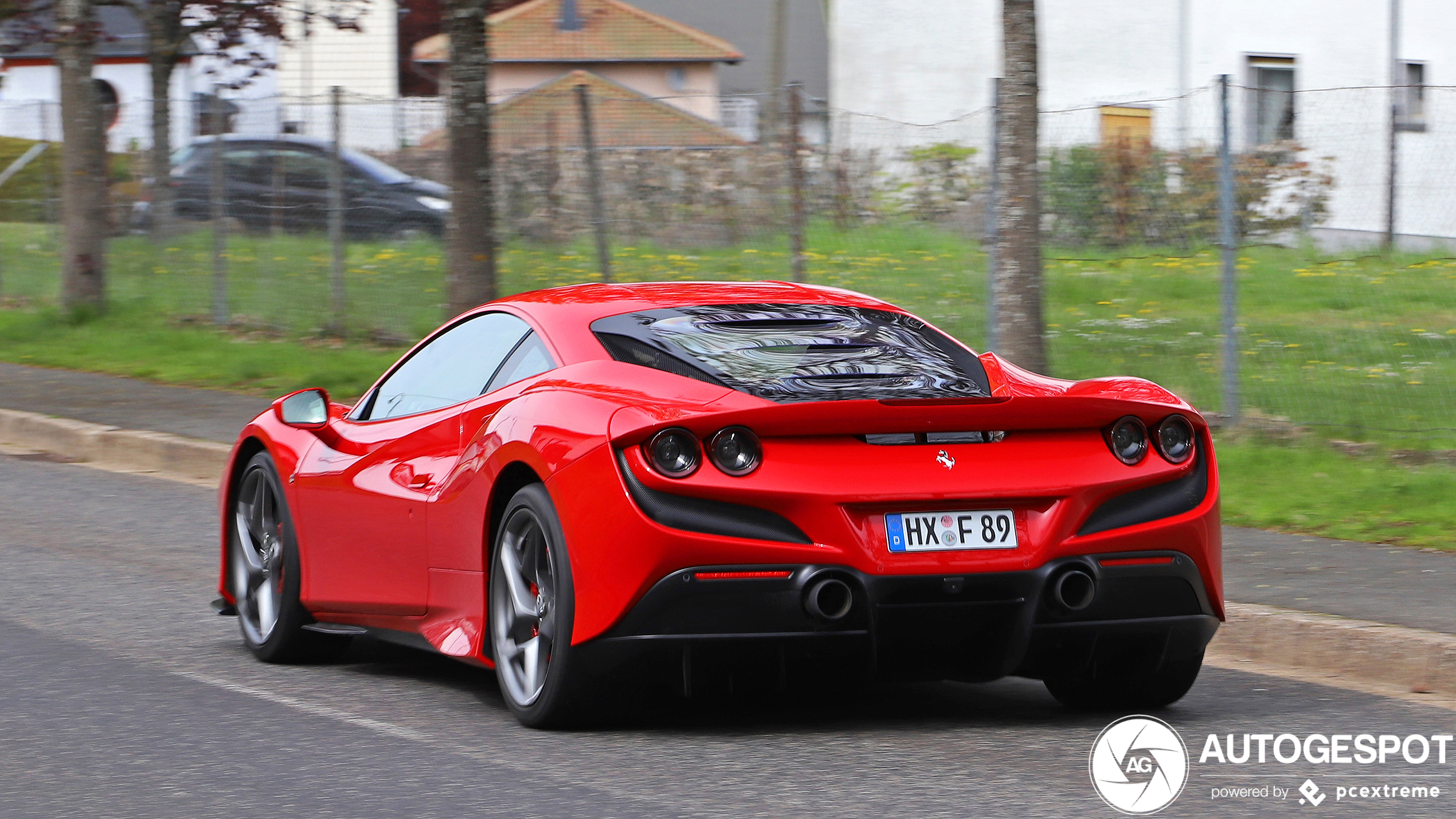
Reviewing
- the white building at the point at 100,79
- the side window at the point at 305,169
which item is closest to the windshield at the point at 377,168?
the side window at the point at 305,169

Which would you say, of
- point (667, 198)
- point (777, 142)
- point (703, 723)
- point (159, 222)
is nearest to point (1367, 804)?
point (703, 723)

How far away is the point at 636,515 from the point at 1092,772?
4.34 feet

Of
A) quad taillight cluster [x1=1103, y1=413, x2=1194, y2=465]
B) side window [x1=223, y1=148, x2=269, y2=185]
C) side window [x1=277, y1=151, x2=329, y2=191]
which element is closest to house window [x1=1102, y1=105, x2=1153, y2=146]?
quad taillight cluster [x1=1103, y1=413, x2=1194, y2=465]

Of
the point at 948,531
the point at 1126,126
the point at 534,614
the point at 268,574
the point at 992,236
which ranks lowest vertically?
the point at 268,574

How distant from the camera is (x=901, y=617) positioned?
4996 millimetres

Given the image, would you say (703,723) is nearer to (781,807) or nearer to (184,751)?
(781,807)

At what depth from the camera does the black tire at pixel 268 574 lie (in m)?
6.60

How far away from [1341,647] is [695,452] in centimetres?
282

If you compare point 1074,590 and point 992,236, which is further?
point 992,236

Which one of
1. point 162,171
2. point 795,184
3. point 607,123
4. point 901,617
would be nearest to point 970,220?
point 795,184

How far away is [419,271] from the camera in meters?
16.3

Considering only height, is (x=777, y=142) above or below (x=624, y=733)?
above

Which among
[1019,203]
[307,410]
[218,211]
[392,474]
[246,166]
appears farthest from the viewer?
[218,211]

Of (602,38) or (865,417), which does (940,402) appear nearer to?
(865,417)
